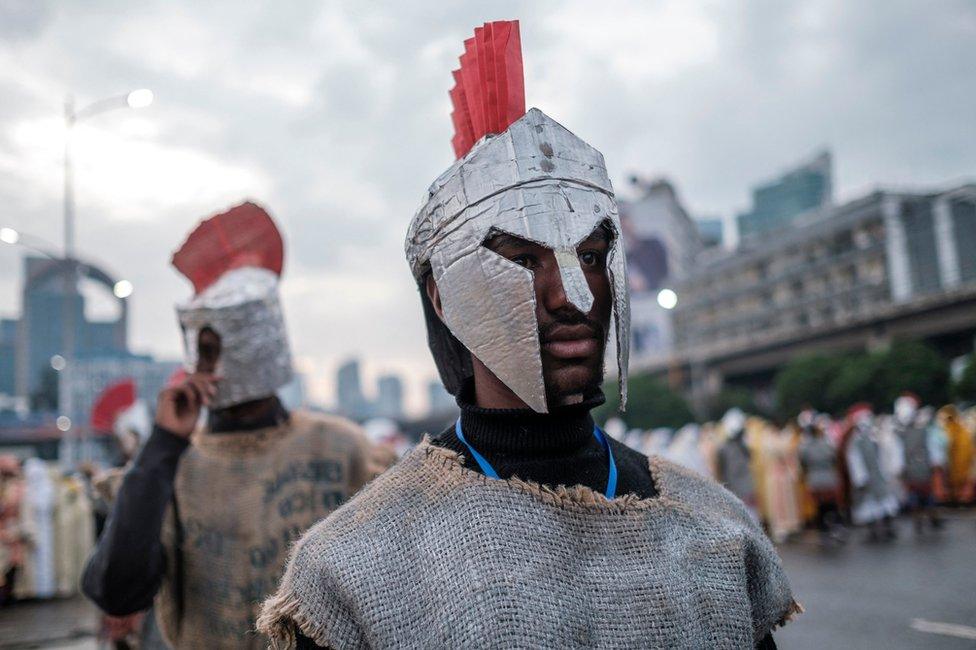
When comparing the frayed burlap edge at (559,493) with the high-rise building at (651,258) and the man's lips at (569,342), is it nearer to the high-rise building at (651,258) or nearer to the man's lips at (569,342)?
the man's lips at (569,342)

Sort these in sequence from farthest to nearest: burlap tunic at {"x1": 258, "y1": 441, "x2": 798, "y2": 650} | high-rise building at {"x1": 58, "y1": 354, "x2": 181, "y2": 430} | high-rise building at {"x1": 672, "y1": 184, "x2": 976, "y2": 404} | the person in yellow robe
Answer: high-rise building at {"x1": 672, "y1": 184, "x2": 976, "y2": 404}, high-rise building at {"x1": 58, "y1": 354, "x2": 181, "y2": 430}, the person in yellow robe, burlap tunic at {"x1": 258, "y1": 441, "x2": 798, "y2": 650}

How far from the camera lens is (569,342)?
1.70 meters

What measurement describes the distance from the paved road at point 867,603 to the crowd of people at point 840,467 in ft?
2.18

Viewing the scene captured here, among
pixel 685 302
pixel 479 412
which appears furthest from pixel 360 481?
pixel 685 302

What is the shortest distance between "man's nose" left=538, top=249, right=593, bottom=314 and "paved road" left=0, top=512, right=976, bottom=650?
5290 mm

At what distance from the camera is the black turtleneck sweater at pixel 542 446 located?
1.69 metres

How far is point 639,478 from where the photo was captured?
1.83 m

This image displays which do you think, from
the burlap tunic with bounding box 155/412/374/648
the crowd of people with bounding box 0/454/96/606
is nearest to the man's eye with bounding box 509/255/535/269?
the burlap tunic with bounding box 155/412/374/648

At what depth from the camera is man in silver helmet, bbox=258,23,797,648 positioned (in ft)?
4.92

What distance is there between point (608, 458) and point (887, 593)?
7091 millimetres

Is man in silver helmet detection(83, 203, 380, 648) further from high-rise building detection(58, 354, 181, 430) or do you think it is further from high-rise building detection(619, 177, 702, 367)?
high-rise building detection(619, 177, 702, 367)

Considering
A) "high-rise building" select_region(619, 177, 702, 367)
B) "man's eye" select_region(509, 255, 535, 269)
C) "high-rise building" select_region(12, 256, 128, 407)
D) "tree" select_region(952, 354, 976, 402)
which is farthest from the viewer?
"high-rise building" select_region(619, 177, 702, 367)

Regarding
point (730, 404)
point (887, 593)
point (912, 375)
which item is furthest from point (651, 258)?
point (887, 593)

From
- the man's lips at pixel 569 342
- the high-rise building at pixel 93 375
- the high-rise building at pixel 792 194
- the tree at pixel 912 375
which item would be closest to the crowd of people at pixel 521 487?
the man's lips at pixel 569 342
